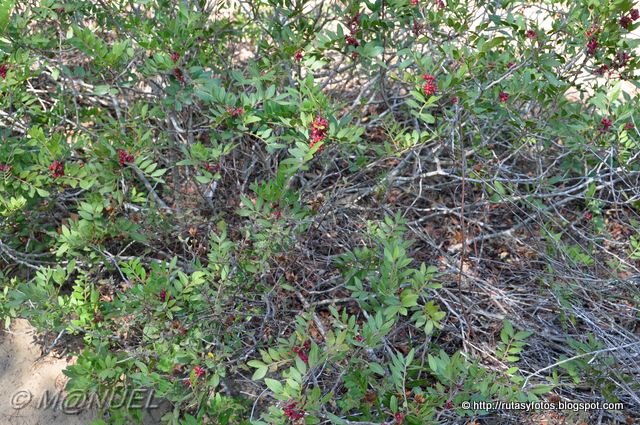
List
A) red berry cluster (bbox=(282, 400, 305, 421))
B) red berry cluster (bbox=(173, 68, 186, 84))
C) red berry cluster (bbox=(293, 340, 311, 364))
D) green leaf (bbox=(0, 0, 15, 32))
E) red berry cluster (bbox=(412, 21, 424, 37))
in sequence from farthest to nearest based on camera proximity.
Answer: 1. red berry cluster (bbox=(412, 21, 424, 37))
2. red berry cluster (bbox=(173, 68, 186, 84))
3. green leaf (bbox=(0, 0, 15, 32))
4. red berry cluster (bbox=(293, 340, 311, 364))
5. red berry cluster (bbox=(282, 400, 305, 421))

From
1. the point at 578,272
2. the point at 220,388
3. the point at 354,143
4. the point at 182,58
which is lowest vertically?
the point at 220,388

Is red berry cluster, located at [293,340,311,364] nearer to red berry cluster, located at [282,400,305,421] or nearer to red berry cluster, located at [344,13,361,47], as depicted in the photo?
red berry cluster, located at [282,400,305,421]

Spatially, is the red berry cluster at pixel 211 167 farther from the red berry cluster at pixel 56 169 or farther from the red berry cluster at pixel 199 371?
the red berry cluster at pixel 199 371

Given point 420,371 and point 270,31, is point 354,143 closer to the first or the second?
point 270,31

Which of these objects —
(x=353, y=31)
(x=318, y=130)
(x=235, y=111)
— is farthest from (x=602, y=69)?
(x=235, y=111)

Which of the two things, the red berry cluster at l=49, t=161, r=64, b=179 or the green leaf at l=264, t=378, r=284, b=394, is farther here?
the red berry cluster at l=49, t=161, r=64, b=179

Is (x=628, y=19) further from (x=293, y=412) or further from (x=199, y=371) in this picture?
(x=199, y=371)

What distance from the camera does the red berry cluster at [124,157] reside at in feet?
9.32

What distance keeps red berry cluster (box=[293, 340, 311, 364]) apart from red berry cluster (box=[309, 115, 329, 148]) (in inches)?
30.4

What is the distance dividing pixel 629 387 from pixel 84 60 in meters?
3.41

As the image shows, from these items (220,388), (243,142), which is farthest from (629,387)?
(243,142)

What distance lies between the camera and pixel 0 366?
3.24m

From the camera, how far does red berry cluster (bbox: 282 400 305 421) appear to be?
7.46ft

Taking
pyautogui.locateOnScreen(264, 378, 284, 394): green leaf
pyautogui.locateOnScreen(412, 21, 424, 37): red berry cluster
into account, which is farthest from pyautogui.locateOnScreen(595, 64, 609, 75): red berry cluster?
pyautogui.locateOnScreen(264, 378, 284, 394): green leaf
